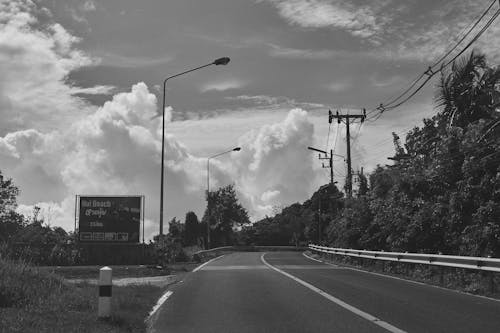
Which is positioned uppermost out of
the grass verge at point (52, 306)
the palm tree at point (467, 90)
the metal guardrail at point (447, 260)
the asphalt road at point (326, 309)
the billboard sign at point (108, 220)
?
the palm tree at point (467, 90)

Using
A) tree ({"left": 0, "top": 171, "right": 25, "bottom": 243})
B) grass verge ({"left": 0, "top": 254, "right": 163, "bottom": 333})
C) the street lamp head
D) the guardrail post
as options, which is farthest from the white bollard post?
tree ({"left": 0, "top": 171, "right": 25, "bottom": 243})

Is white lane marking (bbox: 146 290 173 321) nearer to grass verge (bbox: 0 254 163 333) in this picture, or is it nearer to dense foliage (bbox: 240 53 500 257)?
grass verge (bbox: 0 254 163 333)

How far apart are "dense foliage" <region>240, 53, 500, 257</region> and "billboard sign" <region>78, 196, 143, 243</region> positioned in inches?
550

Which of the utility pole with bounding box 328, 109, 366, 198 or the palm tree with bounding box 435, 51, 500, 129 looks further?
the utility pole with bounding box 328, 109, 366, 198

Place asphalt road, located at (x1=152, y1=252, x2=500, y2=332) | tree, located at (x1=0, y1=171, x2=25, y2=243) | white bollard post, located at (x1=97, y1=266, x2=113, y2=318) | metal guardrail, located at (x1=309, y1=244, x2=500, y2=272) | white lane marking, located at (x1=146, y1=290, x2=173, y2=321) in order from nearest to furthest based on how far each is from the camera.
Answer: white bollard post, located at (x1=97, y1=266, x2=113, y2=318), asphalt road, located at (x1=152, y1=252, x2=500, y2=332), white lane marking, located at (x1=146, y1=290, x2=173, y2=321), metal guardrail, located at (x1=309, y1=244, x2=500, y2=272), tree, located at (x1=0, y1=171, x2=25, y2=243)

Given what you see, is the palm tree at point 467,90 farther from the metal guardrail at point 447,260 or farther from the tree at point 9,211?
the tree at point 9,211

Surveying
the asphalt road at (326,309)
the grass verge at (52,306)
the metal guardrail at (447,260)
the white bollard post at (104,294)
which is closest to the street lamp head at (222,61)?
the metal guardrail at (447,260)

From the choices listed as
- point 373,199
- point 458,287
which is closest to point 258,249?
point 373,199

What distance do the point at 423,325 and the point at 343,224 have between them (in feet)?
95.0

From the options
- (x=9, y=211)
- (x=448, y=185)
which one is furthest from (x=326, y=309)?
(x=9, y=211)

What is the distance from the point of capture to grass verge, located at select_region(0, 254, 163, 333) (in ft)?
26.9

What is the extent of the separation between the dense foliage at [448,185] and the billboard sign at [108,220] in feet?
45.9

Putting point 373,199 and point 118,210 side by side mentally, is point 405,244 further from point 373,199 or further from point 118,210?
point 118,210

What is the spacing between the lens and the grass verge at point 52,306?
8.20 m
